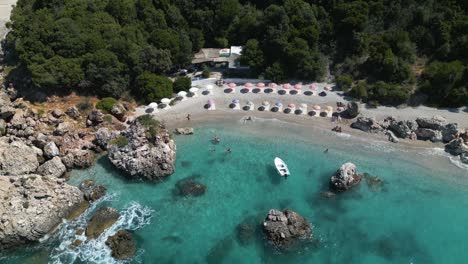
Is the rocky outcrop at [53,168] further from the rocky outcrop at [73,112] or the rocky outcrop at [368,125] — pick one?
the rocky outcrop at [368,125]

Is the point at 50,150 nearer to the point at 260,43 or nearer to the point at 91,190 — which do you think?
the point at 91,190

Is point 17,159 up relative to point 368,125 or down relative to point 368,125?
down

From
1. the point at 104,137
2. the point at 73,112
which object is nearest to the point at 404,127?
the point at 104,137

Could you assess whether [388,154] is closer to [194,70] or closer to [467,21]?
[467,21]

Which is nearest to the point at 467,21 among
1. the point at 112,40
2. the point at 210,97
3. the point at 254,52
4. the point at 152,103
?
the point at 254,52

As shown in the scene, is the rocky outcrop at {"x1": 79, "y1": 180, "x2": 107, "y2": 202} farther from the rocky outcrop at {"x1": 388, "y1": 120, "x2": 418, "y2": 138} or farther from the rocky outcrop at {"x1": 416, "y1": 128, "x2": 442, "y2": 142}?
the rocky outcrop at {"x1": 416, "y1": 128, "x2": 442, "y2": 142}
